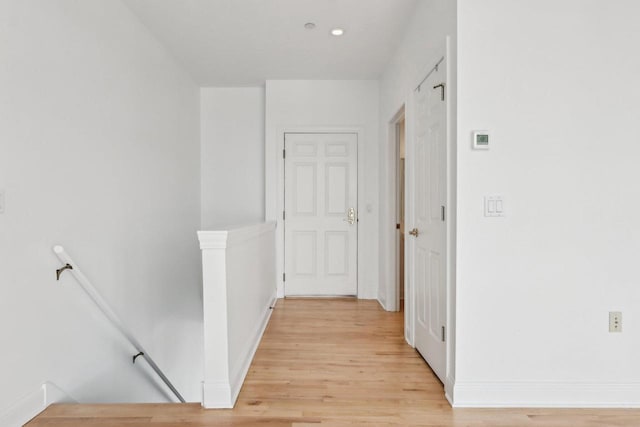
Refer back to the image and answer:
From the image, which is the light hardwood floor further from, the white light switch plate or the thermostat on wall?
the thermostat on wall

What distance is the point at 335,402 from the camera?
85.0 inches

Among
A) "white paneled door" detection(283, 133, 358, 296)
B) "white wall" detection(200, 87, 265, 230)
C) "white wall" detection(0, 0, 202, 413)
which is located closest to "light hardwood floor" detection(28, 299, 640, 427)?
"white wall" detection(0, 0, 202, 413)

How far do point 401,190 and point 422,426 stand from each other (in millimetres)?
2927

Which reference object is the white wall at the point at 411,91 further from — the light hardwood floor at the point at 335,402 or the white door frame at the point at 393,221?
the light hardwood floor at the point at 335,402

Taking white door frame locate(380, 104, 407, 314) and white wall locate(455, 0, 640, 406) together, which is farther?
white door frame locate(380, 104, 407, 314)

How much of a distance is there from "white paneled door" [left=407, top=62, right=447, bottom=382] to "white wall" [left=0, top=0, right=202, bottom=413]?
90.2 inches

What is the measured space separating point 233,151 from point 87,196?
2.67 m

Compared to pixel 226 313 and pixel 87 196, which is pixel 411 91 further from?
pixel 87 196

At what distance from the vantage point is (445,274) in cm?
231

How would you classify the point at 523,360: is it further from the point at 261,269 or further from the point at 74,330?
the point at 74,330

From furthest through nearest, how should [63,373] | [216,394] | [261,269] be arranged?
[261,269], [63,373], [216,394]

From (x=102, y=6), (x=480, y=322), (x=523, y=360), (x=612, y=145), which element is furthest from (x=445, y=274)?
(x=102, y=6)

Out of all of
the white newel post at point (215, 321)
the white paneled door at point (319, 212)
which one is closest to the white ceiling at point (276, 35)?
the white paneled door at point (319, 212)

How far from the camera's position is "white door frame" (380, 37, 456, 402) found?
222 cm
